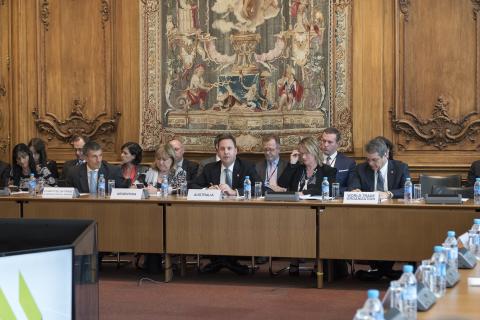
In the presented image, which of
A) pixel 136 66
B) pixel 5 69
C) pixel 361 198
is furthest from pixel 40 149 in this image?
pixel 361 198

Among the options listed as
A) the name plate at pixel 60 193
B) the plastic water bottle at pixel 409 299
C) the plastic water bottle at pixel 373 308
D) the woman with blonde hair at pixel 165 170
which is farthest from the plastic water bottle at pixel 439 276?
the woman with blonde hair at pixel 165 170

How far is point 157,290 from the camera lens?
23.9 feet

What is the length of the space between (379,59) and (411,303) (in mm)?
6901

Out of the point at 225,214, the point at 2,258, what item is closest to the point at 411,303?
the point at 2,258

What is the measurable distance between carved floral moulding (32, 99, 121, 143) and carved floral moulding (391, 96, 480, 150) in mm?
3458

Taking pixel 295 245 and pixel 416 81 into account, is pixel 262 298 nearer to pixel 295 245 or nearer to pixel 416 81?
pixel 295 245

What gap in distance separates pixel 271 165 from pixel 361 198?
6.14 feet

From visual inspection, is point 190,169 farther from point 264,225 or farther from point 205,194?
point 264,225

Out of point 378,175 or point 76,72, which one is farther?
point 76,72

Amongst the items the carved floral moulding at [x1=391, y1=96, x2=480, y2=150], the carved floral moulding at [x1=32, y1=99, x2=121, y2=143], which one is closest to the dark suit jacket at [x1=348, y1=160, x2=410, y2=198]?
the carved floral moulding at [x1=391, y1=96, x2=480, y2=150]

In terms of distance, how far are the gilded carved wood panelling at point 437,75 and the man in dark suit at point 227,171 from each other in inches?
87.0

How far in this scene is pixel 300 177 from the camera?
26.7ft

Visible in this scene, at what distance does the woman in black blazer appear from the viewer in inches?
310

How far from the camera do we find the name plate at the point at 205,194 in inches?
297
